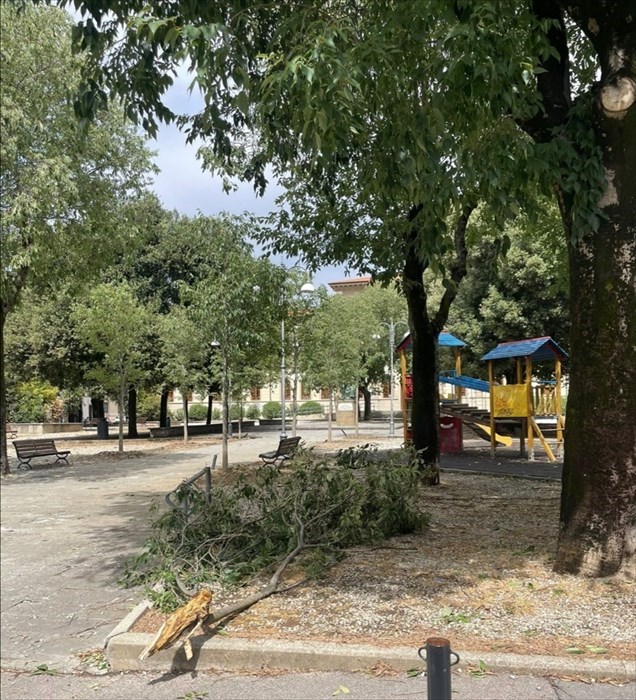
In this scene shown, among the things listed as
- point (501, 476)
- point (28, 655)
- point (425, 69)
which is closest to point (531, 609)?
point (28, 655)

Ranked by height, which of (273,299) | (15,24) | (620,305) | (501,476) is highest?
(15,24)

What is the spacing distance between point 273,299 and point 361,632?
1091 centimetres

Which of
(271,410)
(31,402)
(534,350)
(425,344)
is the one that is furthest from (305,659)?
(271,410)

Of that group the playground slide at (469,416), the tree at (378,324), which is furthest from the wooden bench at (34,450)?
the tree at (378,324)

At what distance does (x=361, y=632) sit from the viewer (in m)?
4.72

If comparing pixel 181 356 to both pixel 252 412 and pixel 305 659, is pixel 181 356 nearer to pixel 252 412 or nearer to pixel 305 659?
pixel 305 659

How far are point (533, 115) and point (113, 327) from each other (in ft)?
56.3

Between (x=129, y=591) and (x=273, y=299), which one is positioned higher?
(x=273, y=299)

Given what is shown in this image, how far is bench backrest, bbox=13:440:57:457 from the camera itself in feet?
51.5

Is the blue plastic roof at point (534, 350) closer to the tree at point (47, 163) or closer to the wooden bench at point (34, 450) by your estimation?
the tree at point (47, 163)

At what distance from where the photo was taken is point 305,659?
169 inches

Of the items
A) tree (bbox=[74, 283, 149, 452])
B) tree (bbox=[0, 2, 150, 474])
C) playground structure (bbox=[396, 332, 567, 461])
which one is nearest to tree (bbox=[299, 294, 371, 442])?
playground structure (bbox=[396, 332, 567, 461])

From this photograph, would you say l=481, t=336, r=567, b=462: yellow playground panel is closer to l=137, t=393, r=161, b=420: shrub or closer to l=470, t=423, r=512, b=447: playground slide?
l=470, t=423, r=512, b=447: playground slide

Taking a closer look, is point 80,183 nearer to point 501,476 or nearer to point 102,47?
point 102,47
